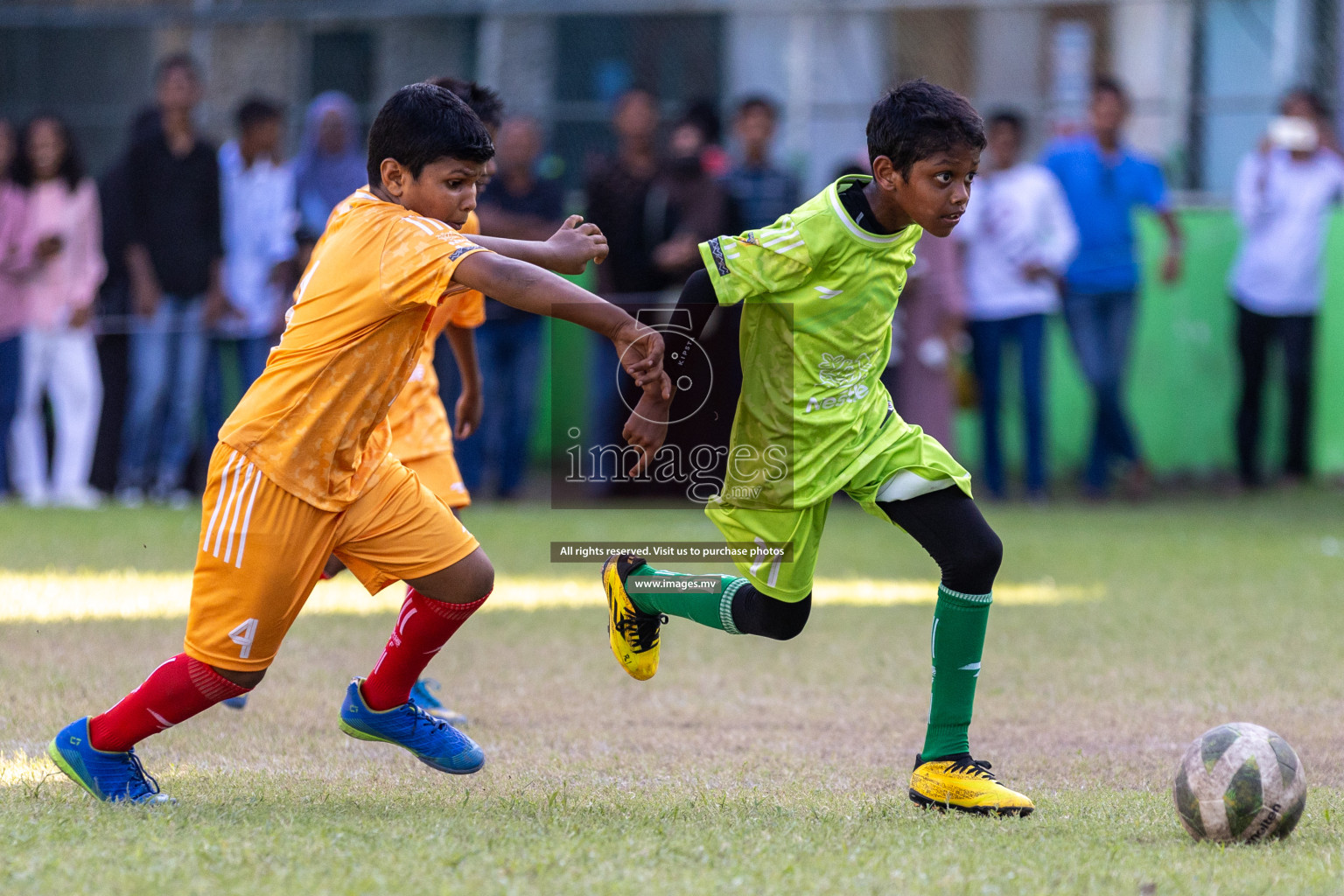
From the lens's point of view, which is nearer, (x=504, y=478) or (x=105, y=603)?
(x=105, y=603)

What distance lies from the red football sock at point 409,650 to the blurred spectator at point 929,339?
7286 millimetres

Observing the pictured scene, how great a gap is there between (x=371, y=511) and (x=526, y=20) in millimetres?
10959

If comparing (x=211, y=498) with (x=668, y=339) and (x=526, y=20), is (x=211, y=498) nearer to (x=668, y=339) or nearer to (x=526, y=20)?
(x=668, y=339)

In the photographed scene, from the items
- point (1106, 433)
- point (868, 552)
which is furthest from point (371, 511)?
point (1106, 433)

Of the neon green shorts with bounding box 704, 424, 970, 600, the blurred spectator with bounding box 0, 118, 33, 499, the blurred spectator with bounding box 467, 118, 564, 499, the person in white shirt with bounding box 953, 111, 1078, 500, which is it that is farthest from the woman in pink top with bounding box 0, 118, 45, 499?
the neon green shorts with bounding box 704, 424, 970, 600

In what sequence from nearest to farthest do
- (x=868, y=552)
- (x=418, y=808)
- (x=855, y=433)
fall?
(x=418, y=808) < (x=855, y=433) < (x=868, y=552)

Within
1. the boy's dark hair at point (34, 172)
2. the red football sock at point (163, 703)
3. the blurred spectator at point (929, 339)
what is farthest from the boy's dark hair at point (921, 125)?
the boy's dark hair at point (34, 172)

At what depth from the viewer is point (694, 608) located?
4832 millimetres

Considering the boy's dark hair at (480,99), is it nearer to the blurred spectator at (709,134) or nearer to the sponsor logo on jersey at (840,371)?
the sponsor logo on jersey at (840,371)

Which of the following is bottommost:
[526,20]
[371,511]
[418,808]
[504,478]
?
[504,478]

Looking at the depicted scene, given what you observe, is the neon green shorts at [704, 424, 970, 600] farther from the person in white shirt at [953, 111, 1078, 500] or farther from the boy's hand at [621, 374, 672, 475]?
the person in white shirt at [953, 111, 1078, 500]

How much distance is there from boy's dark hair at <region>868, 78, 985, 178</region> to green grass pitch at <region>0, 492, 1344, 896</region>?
1674mm

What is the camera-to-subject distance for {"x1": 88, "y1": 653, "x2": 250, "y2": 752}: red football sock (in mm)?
3984

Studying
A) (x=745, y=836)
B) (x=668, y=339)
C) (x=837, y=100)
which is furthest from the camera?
(x=837, y=100)
